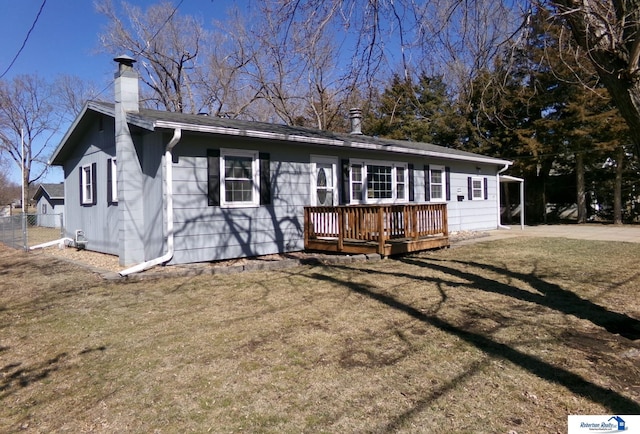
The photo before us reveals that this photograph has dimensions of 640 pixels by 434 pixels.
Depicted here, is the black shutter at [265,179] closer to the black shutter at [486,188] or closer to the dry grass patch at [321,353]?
the dry grass patch at [321,353]

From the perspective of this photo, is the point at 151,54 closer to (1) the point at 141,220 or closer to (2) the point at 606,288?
(1) the point at 141,220

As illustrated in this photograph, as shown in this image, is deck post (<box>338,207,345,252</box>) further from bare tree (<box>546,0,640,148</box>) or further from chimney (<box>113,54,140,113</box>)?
bare tree (<box>546,0,640,148</box>)

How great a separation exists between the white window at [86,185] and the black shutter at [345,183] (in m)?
6.65

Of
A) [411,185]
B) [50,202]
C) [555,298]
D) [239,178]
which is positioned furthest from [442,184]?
[50,202]

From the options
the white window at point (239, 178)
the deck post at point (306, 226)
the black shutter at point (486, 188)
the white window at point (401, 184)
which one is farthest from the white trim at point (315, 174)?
the black shutter at point (486, 188)

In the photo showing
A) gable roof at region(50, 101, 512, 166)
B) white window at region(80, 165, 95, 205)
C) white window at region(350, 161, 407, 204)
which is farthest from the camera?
white window at region(350, 161, 407, 204)

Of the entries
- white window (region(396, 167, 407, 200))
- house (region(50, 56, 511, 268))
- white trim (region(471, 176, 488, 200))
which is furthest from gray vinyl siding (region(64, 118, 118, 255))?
white trim (region(471, 176, 488, 200))

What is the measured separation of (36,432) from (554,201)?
93.7 ft

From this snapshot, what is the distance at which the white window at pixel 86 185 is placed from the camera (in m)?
11.3

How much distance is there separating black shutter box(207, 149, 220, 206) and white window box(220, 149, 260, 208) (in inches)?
3.5

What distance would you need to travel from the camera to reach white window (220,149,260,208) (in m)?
8.89

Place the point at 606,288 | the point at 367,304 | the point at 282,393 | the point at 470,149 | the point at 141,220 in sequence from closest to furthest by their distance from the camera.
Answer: the point at 282,393 < the point at 367,304 < the point at 606,288 < the point at 141,220 < the point at 470,149

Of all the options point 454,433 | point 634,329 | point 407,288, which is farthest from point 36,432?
point 634,329

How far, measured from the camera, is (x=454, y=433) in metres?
2.54
